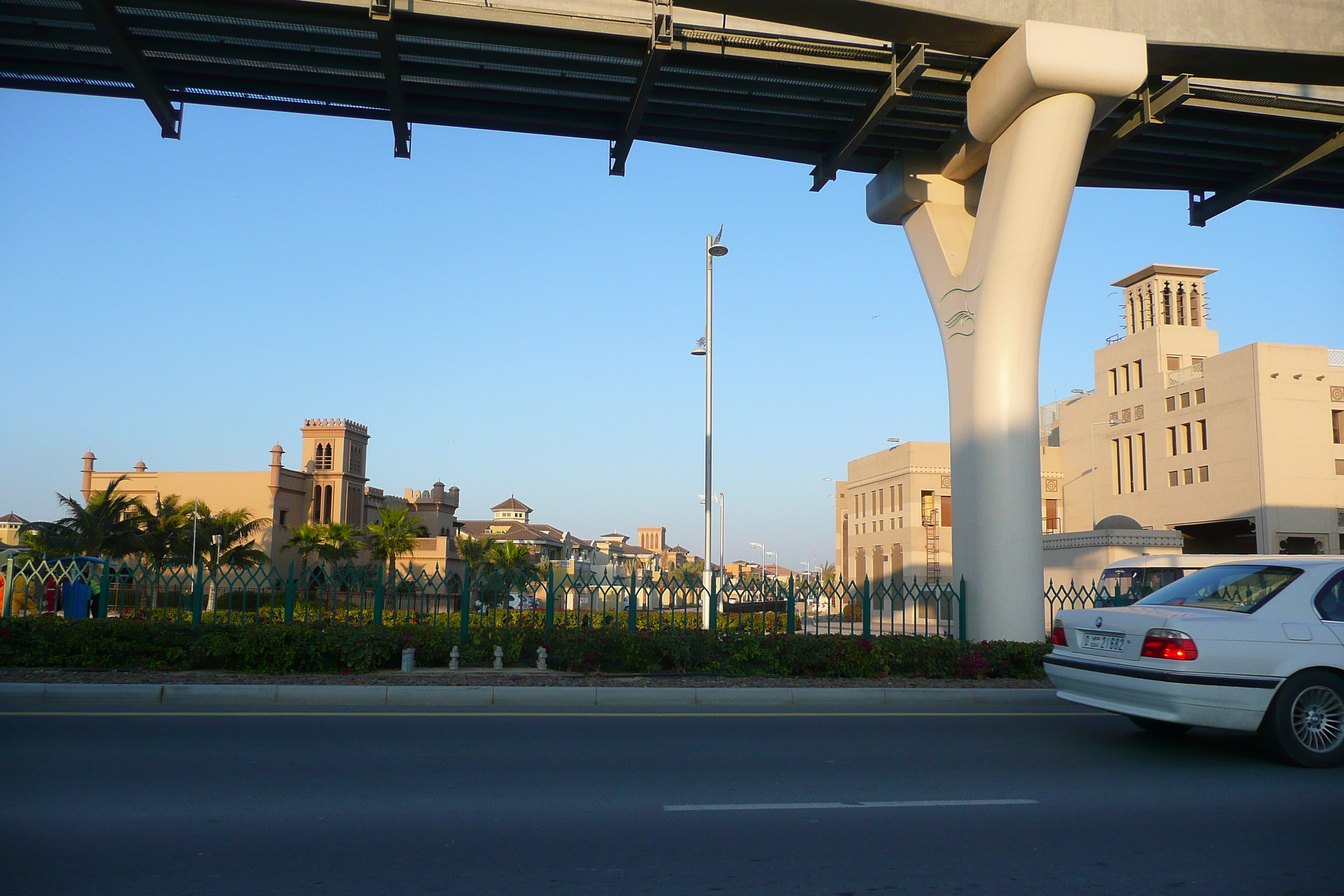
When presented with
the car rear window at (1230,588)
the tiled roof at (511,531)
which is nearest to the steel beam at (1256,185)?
the car rear window at (1230,588)

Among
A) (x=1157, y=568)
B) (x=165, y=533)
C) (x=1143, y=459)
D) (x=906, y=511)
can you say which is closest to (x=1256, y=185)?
(x=1157, y=568)

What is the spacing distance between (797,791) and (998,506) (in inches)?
347

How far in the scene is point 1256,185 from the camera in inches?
667

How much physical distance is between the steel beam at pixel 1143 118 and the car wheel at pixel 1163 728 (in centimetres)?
972

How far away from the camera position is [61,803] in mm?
5492

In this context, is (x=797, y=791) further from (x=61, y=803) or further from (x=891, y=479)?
(x=891, y=479)

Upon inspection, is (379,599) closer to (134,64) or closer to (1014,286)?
(134,64)

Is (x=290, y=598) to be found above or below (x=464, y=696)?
above

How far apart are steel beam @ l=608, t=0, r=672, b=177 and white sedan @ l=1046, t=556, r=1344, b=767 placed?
30.7ft

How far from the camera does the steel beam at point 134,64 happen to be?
12438 millimetres

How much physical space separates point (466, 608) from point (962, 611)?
732 cm

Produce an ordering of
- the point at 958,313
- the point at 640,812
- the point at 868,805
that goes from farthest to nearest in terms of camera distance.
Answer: the point at 958,313 < the point at 868,805 < the point at 640,812

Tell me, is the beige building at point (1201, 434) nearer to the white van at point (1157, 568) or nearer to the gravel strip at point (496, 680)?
the white van at point (1157, 568)

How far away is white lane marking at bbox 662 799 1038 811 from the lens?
18.3ft
